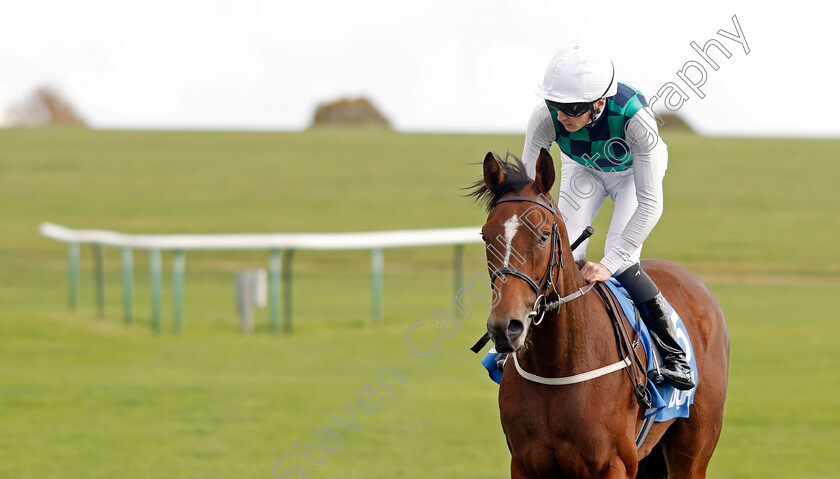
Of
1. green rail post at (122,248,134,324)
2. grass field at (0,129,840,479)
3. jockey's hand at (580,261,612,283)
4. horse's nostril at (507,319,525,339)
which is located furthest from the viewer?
green rail post at (122,248,134,324)

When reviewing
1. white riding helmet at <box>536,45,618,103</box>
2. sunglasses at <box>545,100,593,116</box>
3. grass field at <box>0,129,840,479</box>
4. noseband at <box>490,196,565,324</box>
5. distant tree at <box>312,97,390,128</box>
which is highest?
white riding helmet at <box>536,45,618,103</box>

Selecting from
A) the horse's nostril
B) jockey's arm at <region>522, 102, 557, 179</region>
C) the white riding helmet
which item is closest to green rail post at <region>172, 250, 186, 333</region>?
jockey's arm at <region>522, 102, 557, 179</region>

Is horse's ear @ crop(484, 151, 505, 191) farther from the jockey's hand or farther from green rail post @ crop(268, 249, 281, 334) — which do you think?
green rail post @ crop(268, 249, 281, 334)

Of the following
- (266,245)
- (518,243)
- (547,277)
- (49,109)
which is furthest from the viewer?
(49,109)

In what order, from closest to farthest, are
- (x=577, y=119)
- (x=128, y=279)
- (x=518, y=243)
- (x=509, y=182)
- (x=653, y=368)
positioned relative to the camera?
(x=518, y=243)
(x=509, y=182)
(x=577, y=119)
(x=653, y=368)
(x=128, y=279)

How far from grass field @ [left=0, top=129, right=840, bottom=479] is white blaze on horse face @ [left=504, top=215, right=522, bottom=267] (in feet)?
14.4

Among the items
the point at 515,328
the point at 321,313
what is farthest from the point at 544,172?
the point at 321,313

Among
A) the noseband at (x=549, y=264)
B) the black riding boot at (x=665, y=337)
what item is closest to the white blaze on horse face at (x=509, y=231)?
the noseband at (x=549, y=264)

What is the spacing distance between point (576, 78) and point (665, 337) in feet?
4.27

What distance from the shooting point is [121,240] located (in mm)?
16328

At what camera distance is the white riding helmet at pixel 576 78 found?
13.8 feet

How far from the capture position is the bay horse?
3777 mm

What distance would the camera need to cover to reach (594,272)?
427 centimetres

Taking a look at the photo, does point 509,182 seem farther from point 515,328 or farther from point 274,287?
point 274,287
